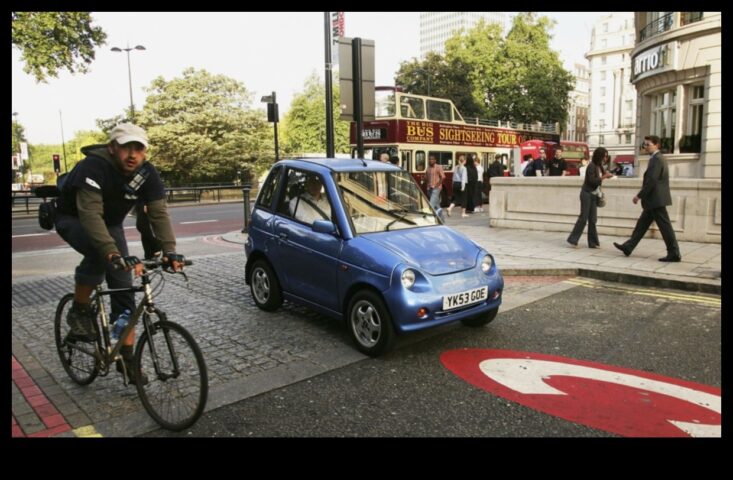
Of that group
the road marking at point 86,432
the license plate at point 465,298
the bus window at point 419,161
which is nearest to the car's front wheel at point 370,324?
the license plate at point 465,298

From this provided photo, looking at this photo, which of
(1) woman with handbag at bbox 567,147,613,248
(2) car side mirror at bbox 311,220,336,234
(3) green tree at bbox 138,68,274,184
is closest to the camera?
(2) car side mirror at bbox 311,220,336,234

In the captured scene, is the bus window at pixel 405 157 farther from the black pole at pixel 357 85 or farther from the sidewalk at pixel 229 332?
the black pole at pixel 357 85

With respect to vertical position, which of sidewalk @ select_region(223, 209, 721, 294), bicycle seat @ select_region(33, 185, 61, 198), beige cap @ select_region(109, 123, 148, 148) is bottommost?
sidewalk @ select_region(223, 209, 721, 294)

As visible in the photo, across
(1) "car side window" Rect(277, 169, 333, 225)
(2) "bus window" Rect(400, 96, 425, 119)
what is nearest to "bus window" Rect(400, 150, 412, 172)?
(2) "bus window" Rect(400, 96, 425, 119)

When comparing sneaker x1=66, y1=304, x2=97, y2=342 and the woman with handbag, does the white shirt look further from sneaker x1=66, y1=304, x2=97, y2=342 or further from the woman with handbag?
the woman with handbag

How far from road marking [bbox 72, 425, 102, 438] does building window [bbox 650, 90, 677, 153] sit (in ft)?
68.3

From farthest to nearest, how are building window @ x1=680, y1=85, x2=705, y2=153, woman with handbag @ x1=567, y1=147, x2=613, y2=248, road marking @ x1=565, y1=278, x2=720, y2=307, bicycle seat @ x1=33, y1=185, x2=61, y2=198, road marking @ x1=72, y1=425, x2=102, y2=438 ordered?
building window @ x1=680, y1=85, x2=705, y2=153
woman with handbag @ x1=567, y1=147, x2=613, y2=248
road marking @ x1=565, y1=278, x2=720, y2=307
bicycle seat @ x1=33, y1=185, x2=61, y2=198
road marking @ x1=72, y1=425, x2=102, y2=438

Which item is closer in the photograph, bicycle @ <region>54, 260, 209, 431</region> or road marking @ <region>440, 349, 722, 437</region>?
bicycle @ <region>54, 260, 209, 431</region>

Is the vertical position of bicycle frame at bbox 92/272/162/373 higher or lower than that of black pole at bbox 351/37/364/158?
lower

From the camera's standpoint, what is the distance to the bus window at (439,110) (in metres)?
20.8

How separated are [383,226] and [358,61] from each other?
410 cm

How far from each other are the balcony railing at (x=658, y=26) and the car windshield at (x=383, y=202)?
17.7 metres

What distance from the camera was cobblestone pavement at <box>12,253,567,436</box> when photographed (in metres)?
3.57

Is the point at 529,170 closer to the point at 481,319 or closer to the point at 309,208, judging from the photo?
the point at 481,319
